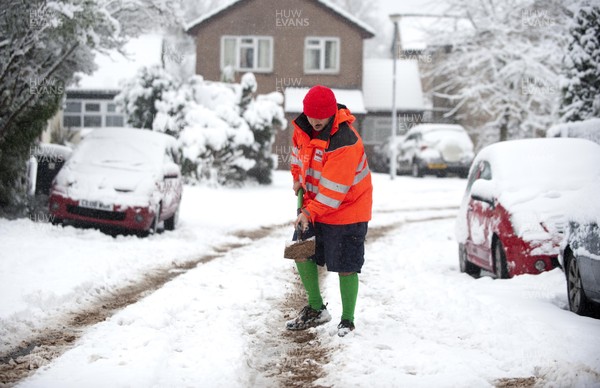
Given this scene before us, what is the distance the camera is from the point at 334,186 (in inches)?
222

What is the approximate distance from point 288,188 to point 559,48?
13.2 m

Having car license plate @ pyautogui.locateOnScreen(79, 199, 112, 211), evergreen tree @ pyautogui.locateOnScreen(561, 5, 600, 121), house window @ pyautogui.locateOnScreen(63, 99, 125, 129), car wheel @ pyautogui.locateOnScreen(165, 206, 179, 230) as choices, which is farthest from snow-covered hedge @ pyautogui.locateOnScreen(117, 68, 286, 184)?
house window @ pyautogui.locateOnScreen(63, 99, 125, 129)

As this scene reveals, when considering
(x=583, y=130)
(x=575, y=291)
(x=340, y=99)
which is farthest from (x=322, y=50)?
(x=575, y=291)

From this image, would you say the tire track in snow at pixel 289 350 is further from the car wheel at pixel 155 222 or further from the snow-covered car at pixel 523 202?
the car wheel at pixel 155 222

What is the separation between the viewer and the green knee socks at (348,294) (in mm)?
5828

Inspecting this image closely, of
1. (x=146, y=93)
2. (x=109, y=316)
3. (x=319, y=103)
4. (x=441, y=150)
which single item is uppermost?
(x=146, y=93)

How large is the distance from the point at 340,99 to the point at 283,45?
3831 mm

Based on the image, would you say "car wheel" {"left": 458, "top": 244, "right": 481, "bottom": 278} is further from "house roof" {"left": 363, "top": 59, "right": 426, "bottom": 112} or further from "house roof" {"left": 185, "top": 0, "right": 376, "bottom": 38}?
"house roof" {"left": 363, "top": 59, "right": 426, "bottom": 112}

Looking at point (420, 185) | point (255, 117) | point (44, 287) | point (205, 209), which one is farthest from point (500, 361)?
point (420, 185)

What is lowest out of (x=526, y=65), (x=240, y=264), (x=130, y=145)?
(x=240, y=264)

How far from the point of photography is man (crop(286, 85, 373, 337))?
223 inches

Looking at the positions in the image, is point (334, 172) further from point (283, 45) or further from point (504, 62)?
point (283, 45)

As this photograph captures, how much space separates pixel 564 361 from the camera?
4.87 m

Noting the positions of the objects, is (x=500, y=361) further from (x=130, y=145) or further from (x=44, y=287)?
(x=130, y=145)
